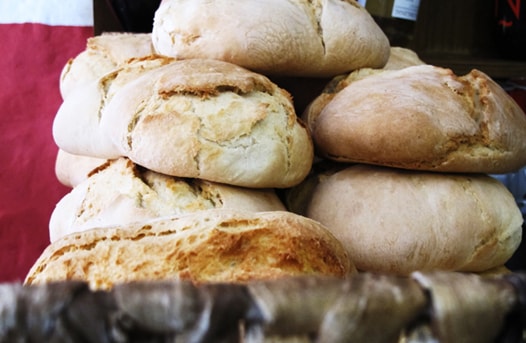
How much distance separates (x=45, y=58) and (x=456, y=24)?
1.71 metres

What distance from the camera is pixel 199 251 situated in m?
0.63

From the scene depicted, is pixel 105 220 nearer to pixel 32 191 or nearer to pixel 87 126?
pixel 87 126

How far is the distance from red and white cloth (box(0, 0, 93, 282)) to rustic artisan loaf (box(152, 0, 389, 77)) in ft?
1.54

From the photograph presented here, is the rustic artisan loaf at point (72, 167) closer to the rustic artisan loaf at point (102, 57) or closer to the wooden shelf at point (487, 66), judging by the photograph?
the rustic artisan loaf at point (102, 57)

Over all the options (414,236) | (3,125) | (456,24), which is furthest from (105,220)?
(456,24)

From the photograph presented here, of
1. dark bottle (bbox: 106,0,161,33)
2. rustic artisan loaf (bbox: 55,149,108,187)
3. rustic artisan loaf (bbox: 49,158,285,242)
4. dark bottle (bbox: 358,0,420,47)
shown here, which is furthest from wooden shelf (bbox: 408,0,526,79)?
rustic artisan loaf (bbox: 49,158,285,242)

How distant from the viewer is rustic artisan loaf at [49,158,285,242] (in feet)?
2.81

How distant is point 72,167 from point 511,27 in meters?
1.78

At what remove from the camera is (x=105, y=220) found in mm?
868

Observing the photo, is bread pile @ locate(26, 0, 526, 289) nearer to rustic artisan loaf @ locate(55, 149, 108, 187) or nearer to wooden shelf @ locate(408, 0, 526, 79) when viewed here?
rustic artisan loaf @ locate(55, 149, 108, 187)

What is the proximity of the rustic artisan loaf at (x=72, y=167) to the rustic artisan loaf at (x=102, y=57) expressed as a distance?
14 cm

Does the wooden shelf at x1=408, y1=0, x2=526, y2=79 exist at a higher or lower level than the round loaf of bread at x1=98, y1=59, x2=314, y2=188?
lower

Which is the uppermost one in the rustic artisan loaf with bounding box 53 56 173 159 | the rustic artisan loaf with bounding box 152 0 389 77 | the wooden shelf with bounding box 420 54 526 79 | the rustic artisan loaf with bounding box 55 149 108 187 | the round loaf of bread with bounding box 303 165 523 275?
the rustic artisan loaf with bounding box 152 0 389 77

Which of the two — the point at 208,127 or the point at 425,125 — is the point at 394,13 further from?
the point at 208,127
